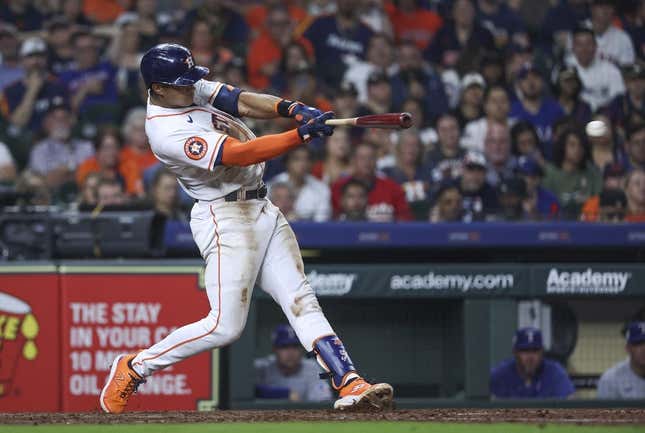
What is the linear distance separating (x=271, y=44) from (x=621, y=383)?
4.50 meters

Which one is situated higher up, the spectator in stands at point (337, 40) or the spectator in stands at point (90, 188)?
the spectator in stands at point (337, 40)

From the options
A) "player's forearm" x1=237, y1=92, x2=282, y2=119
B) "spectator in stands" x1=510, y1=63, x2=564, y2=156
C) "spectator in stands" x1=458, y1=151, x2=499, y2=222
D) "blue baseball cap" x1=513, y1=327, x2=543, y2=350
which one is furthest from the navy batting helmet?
"spectator in stands" x1=510, y1=63, x2=564, y2=156

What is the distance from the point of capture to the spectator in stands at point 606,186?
26.0ft

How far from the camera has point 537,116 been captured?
371 inches

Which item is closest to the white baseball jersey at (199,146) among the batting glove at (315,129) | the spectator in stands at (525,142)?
the batting glove at (315,129)

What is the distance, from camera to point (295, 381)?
7.70 m

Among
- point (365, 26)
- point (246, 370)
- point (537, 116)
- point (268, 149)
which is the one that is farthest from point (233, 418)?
point (365, 26)

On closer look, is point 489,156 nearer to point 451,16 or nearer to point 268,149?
point 451,16

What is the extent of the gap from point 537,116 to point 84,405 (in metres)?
4.43

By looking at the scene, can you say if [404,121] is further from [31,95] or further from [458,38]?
[31,95]

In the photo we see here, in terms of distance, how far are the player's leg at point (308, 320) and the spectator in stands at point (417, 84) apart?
170 inches

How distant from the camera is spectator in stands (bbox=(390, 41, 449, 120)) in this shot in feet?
31.6

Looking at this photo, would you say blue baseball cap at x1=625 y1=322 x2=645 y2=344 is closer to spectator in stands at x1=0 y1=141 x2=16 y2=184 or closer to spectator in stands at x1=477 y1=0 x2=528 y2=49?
spectator in stands at x1=477 y1=0 x2=528 y2=49

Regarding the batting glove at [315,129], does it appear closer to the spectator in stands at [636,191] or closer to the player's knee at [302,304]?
the player's knee at [302,304]
